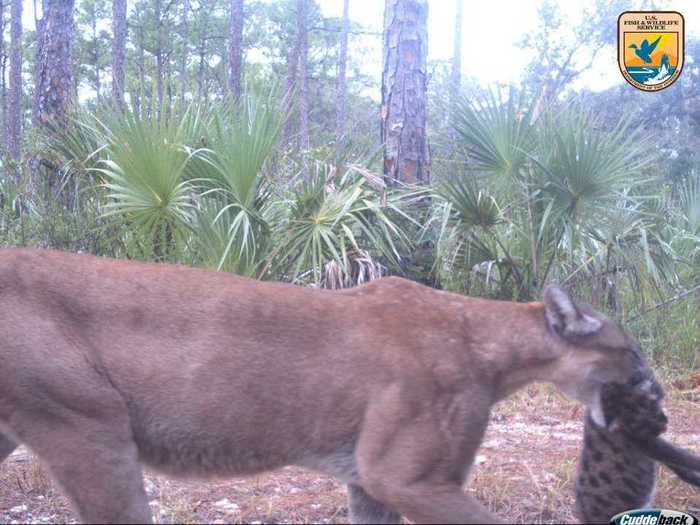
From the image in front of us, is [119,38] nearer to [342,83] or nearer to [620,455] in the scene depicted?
[342,83]

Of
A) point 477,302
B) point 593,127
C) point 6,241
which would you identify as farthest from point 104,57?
point 477,302

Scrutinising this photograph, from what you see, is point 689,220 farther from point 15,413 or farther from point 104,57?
point 104,57

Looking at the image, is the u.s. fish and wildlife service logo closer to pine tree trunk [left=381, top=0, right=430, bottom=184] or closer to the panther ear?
pine tree trunk [left=381, top=0, right=430, bottom=184]

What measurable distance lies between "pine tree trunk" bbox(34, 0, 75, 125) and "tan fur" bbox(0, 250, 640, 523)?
Answer: 25.3ft

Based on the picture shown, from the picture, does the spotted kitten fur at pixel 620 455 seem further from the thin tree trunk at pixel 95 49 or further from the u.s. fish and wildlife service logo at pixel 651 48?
the thin tree trunk at pixel 95 49

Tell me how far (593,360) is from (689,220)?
787 cm

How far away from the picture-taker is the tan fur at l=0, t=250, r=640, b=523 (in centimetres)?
309

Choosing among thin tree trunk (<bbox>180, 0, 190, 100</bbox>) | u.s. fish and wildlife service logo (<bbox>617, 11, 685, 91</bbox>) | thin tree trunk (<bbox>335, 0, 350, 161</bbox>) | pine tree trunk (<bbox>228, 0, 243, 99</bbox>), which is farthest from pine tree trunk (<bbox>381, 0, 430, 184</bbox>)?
thin tree trunk (<bbox>180, 0, 190, 100</bbox>)

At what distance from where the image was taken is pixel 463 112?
26.3 feet

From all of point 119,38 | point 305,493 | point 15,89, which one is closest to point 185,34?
point 119,38

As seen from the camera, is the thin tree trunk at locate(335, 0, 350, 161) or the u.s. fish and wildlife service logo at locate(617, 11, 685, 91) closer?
the u.s. fish and wildlife service logo at locate(617, 11, 685, 91)

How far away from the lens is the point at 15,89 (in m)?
24.6

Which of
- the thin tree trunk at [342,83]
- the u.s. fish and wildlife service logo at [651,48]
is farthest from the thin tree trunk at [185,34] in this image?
the u.s. fish and wildlife service logo at [651,48]

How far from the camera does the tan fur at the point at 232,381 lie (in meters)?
3.09
